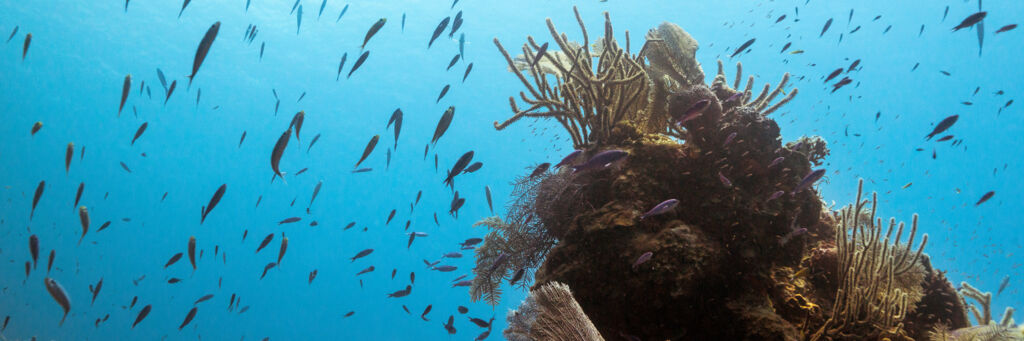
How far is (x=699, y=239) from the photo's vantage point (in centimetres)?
298

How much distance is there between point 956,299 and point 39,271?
9089cm

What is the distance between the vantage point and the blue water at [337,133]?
37625 mm

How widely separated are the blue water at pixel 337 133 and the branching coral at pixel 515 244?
2358 cm

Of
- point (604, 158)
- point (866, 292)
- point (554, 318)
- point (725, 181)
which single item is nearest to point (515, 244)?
point (604, 158)

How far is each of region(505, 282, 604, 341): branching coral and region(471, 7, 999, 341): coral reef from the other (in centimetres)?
1

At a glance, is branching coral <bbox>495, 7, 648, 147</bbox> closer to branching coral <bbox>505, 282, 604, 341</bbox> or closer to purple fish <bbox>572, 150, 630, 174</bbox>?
purple fish <bbox>572, 150, 630, 174</bbox>

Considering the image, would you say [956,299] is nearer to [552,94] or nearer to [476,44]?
[552,94]

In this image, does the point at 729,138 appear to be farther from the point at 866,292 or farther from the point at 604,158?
the point at 866,292

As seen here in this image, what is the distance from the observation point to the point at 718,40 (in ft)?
131

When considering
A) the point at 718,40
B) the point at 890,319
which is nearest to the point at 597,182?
the point at 890,319

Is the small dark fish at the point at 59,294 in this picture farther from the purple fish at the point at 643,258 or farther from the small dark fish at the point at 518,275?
the purple fish at the point at 643,258

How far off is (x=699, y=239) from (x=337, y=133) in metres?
61.8

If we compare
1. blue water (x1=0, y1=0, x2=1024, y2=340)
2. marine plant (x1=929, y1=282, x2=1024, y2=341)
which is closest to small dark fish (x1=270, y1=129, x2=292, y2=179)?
marine plant (x1=929, y1=282, x2=1024, y2=341)

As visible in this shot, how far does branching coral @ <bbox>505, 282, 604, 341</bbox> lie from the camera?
2398 millimetres
